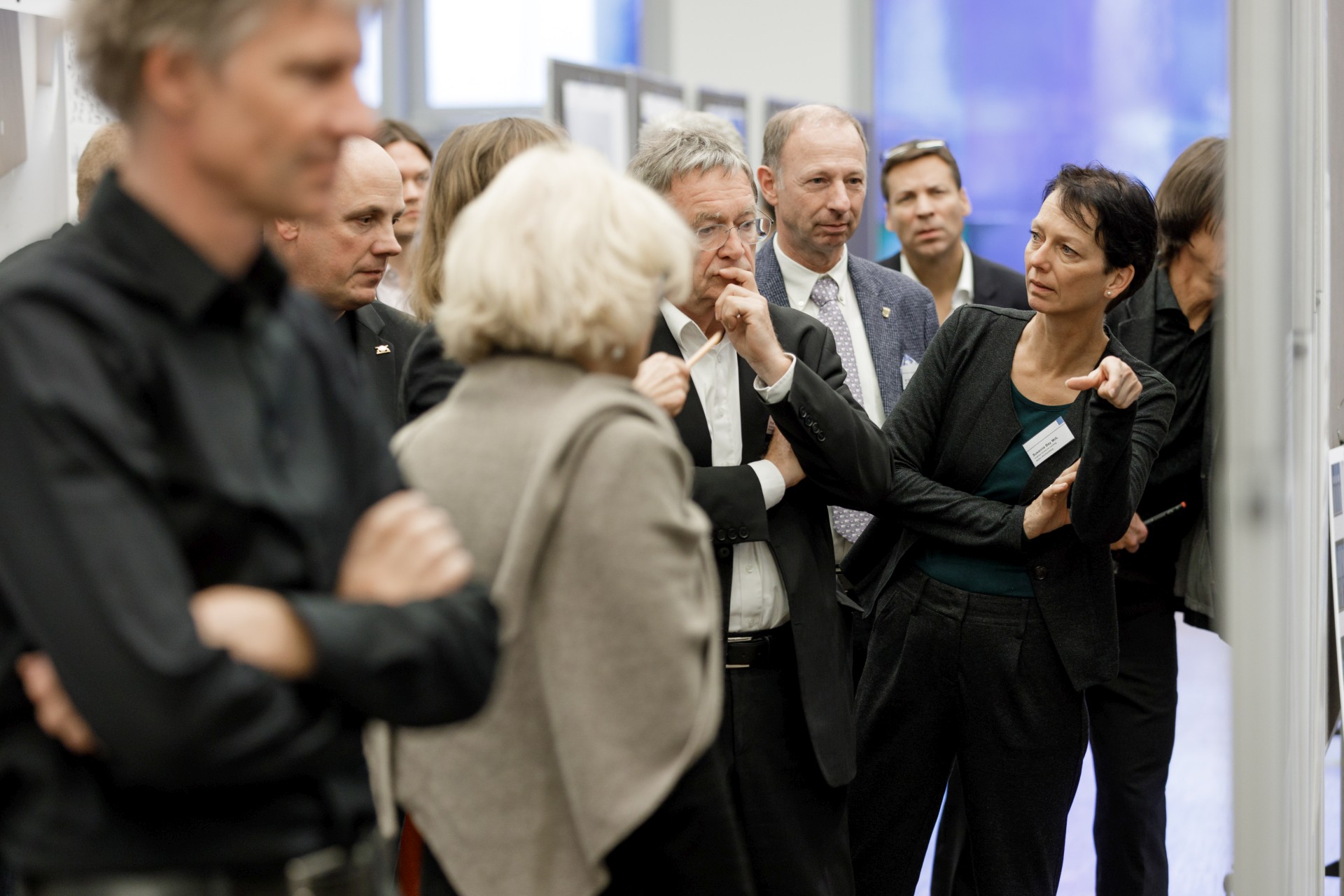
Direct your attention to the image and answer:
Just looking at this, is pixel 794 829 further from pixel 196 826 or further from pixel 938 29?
pixel 938 29

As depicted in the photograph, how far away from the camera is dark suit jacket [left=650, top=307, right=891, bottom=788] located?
218cm

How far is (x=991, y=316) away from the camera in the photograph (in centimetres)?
281

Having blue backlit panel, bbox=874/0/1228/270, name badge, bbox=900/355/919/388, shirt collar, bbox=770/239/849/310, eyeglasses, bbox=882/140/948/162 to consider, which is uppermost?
blue backlit panel, bbox=874/0/1228/270

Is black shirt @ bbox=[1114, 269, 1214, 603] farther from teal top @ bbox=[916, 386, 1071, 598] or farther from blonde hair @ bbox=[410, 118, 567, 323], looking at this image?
blonde hair @ bbox=[410, 118, 567, 323]

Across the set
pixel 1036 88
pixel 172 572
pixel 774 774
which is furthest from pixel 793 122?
pixel 1036 88

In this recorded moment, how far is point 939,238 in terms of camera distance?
451cm

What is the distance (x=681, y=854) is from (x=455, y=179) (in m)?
1.29

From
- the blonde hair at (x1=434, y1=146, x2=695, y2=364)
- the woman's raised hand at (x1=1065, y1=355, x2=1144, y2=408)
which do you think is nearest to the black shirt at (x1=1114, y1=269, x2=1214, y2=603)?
the woman's raised hand at (x1=1065, y1=355, x2=1144, y2=408)

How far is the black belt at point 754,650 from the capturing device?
7.25 feet

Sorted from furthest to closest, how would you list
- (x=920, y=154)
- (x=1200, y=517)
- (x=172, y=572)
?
(x=920, y=154) < (x=1200, y=517) < (x=172, y=572)

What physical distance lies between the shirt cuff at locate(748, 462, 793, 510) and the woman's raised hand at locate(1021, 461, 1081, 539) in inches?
22.8

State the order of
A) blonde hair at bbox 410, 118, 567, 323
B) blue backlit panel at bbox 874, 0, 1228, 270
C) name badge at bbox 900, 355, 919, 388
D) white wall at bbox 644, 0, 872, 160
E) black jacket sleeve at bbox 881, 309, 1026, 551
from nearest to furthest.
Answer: blonde hair at bbox 410, 118, 567, 323
black jacket sleeve at bbox 881, 309, 1026, 551
name badge at bbox 900, 355, 919, 388
blue backlit panel at bbox 874, 0, 1228, 270
white wall at bbox 644, 0, 872, 160

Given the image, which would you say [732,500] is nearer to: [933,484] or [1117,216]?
[933,484]

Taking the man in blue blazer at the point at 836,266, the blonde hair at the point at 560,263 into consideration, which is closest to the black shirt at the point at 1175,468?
the man in blue blazer at the point at 836,266
